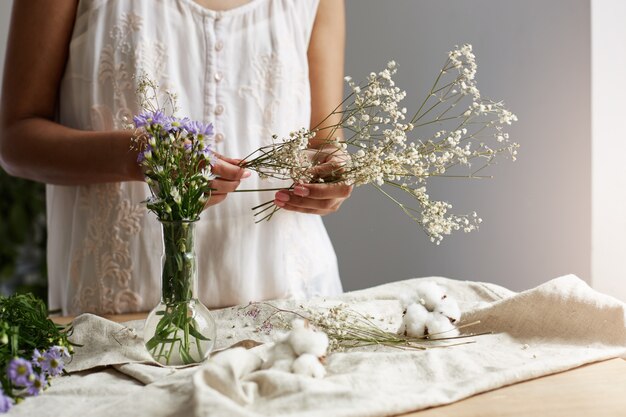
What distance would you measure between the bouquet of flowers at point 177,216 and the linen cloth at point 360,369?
40 mm

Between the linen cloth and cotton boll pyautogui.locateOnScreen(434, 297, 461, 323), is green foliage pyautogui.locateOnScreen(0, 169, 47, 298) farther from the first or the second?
cotton boll pyautogui.locateOnScreen(434, 297, 461, 323)

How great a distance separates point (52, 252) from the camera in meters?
1.67

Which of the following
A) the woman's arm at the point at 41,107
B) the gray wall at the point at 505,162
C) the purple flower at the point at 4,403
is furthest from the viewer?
the gray wall at the point at 505,162

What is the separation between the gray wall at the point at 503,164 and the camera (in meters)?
1.92

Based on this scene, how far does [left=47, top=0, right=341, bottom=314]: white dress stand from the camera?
59.7 inches

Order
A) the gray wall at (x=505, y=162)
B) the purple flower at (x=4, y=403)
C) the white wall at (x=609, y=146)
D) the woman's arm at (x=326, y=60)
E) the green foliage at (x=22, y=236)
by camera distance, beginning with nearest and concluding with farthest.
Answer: the purple flower at (x=4, y=403)
the woman's arm at (x=326, y=60)
the white wall at (x=609, y=146)
the gray wall at (x=505, y=162)
the green foliage at (x=22, y=236)

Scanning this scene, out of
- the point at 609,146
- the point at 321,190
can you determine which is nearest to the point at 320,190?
the point at 321,190

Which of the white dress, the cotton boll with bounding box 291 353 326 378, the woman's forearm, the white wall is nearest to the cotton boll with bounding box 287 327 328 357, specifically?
the cotton boll with bounding box 291 353 326 378

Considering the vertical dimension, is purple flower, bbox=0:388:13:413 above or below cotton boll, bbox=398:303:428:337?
below

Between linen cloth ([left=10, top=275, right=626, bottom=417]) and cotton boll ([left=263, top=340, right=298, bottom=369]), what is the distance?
0.14 feet

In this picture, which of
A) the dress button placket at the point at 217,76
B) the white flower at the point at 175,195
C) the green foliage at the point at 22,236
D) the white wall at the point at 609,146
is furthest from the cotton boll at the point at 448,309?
the green foliage at the point at 22,236

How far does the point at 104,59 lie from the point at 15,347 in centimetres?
79

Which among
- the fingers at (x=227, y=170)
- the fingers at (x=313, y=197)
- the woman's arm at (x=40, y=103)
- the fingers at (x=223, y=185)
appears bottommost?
the fingers at (x=313, y=197)

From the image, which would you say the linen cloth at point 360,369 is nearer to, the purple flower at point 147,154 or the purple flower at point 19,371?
the purple flower at point 19,371
